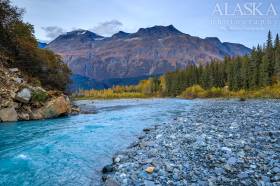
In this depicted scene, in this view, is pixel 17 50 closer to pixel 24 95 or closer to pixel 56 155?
pixel 24 95

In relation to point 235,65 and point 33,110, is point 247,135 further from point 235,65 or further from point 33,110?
point 235,65

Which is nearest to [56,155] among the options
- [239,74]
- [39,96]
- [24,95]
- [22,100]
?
[22,100]

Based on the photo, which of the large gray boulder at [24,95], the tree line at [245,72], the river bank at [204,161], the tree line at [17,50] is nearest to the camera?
the river bank at [204,161]

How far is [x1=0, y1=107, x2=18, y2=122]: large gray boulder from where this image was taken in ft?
89.1

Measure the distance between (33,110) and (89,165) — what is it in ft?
71.6

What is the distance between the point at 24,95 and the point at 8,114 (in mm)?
2798

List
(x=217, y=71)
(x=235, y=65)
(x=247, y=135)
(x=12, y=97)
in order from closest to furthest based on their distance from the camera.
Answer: (x=247, y=135) < (x=12, y=97) < (x=235, y=65) < (x=217, y=71)

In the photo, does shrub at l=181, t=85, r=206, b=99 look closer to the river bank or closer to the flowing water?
the flowing water

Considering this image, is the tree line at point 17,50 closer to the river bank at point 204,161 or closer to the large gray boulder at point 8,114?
the large gray boulder at point 8,114

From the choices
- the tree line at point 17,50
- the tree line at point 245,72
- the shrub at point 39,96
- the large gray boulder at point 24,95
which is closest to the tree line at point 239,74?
the tree line at point 245,72

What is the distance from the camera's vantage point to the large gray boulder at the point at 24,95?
28.6 meters

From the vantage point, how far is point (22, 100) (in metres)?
28.8

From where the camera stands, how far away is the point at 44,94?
102 feet

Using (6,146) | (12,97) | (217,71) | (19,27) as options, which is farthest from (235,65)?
(6,146)
